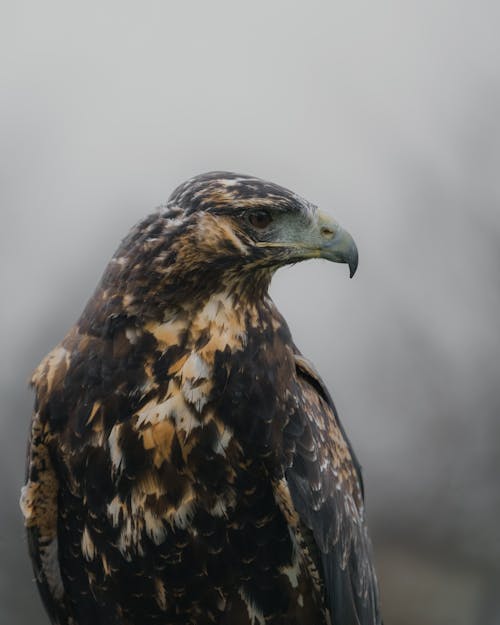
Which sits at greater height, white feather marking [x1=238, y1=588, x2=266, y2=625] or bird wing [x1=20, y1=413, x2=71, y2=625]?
bird wing [x1=20, y1=413, x2=71, y2=625]

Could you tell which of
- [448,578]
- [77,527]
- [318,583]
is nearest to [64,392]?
[77,527]

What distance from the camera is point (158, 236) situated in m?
3.59

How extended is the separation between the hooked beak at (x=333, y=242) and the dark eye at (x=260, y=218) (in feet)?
0.64

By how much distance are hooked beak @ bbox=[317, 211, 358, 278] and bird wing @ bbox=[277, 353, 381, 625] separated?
0.61 meters

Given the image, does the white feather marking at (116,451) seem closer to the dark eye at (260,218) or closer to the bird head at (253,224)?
the bird head at (253,224)

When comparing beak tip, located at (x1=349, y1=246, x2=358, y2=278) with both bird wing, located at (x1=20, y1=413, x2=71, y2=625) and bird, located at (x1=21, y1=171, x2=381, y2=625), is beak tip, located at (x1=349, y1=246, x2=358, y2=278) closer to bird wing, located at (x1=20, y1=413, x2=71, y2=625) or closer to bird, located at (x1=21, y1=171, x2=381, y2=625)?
bird, located at (x1=21, y1=171, x2=381, y2=625)

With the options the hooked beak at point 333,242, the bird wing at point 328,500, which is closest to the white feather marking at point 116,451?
the bird wing at point 328,500

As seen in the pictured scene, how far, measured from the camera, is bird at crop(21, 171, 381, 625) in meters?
3.59

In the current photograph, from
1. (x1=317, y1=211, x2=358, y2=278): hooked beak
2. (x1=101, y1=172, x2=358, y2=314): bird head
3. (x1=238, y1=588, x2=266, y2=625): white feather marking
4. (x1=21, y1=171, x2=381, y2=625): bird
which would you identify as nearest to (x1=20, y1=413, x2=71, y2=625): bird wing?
(x1=21, y1=171, x2=381, y2=625): bird

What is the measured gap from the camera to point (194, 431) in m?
3.63

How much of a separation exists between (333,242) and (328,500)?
1061 mm

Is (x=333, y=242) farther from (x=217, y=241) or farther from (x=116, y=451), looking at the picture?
(x=116, y=451)

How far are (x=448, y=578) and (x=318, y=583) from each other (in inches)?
156

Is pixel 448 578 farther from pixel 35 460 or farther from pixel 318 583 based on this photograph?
pixel 35 460
